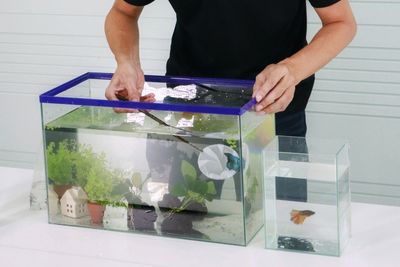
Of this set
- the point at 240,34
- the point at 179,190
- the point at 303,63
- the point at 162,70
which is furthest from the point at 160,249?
the point at 162,70

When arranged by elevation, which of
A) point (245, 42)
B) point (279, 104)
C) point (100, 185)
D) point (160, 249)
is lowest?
point (160, 249)

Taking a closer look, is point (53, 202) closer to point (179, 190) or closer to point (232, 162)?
point (179, 190)

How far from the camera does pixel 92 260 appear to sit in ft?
5.87

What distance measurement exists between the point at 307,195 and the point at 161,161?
0.32 m

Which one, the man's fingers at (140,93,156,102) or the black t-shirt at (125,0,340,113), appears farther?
the black t-shirt at (125,0,340,113)

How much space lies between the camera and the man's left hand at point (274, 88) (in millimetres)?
1868

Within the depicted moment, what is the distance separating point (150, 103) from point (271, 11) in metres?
0.54

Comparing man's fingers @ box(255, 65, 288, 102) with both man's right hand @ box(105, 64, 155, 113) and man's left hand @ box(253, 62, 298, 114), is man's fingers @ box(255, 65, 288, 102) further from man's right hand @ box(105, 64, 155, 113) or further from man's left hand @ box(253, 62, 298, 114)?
man's right hand @ box(105, 64, 155, 113)

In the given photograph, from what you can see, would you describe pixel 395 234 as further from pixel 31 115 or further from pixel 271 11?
pixel 31 115

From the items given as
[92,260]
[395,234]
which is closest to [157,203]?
[92,260]

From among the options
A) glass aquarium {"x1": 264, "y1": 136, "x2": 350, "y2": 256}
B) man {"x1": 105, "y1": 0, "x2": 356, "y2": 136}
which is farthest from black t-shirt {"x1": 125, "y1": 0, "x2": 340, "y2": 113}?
glass aquarium {"x1": 264, "y1": 136, "x2": 350, "y2": 256}

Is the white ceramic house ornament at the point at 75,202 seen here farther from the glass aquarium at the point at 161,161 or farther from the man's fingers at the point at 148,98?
the man's fingers at the point at 148,98

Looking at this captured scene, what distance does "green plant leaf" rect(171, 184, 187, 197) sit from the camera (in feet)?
6.02

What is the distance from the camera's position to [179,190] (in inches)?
72.5
